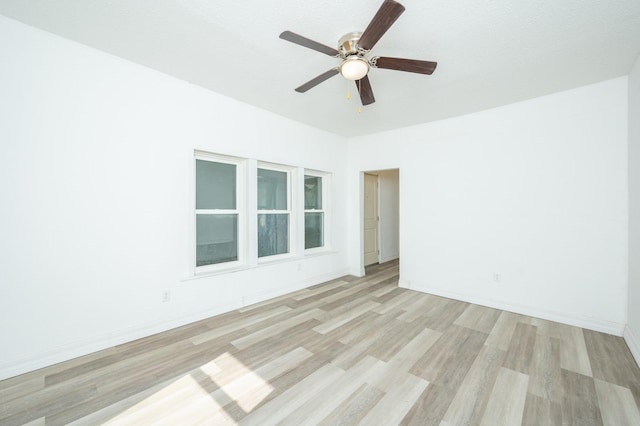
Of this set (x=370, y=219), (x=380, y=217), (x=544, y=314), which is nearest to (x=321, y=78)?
(x=544, y=314)

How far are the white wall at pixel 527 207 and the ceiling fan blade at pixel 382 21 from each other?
2691mm

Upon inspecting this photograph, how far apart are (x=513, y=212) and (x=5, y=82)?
528cm

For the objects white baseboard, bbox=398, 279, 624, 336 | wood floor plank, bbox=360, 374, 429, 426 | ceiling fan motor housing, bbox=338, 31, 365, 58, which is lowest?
wood floor plank, bbox=360, 374, 429, 426

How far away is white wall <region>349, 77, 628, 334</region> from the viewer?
283 centimetres

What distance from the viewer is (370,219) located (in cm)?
611

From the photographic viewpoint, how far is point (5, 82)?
2008mm

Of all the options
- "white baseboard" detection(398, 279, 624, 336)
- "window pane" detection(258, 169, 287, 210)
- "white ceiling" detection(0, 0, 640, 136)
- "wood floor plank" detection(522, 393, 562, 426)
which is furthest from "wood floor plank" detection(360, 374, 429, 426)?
"window pane" detection(258, 169, 287, 210)

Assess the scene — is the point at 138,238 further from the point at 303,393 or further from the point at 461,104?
the point at 461,104

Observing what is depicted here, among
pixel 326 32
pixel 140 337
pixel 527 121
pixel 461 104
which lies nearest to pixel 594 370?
pixel 527 121

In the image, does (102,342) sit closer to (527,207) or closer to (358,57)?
(358,57)

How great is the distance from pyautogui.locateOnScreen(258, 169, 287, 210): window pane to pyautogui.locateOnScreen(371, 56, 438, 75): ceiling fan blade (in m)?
2.41

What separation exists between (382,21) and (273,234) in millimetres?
3179

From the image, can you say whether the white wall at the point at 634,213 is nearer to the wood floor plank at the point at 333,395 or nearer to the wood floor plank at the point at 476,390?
the wood floor plank at the point at 476,390

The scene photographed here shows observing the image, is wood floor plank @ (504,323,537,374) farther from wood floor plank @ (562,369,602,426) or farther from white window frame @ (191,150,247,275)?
white window frame @ (191,150,247,275)
